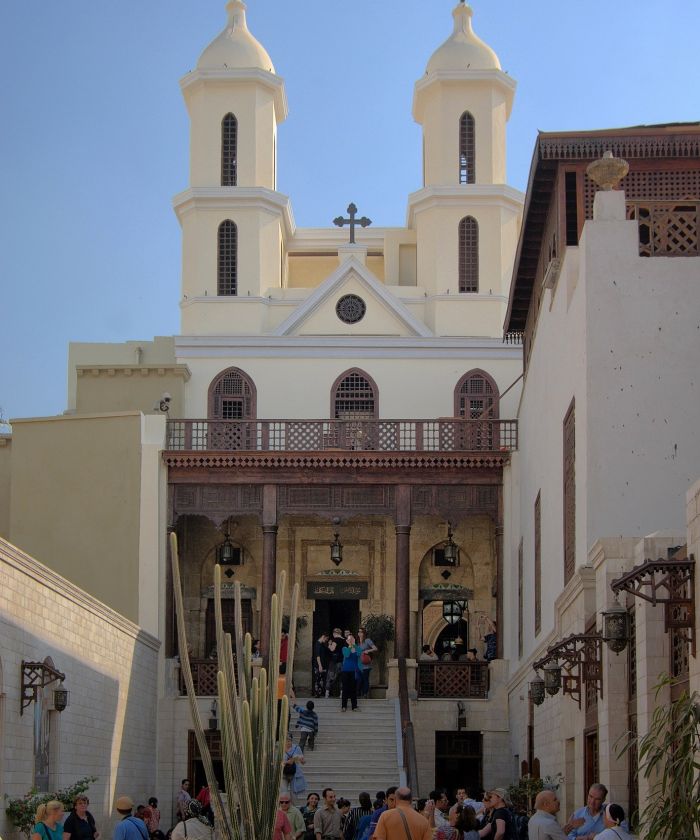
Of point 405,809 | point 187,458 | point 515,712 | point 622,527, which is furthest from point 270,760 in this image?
point 187,458

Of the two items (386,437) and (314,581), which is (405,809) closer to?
(386,437)

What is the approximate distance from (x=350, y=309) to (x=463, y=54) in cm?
675

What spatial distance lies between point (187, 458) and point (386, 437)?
3.75 meters

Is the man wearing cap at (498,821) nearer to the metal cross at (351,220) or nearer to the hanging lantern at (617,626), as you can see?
the hanging lantern at (617,626)

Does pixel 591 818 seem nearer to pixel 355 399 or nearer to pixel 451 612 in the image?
pixel 451 612

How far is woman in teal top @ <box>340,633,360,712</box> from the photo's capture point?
28.9 m

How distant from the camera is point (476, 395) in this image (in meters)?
35.0

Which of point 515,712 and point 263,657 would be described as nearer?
point 515,712

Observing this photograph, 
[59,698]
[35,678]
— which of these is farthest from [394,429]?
[35,678]

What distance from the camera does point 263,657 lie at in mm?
29609

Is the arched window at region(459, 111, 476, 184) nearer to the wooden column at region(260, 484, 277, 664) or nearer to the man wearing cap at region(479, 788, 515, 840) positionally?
the wooden column at region(260, 484, 277, 664)

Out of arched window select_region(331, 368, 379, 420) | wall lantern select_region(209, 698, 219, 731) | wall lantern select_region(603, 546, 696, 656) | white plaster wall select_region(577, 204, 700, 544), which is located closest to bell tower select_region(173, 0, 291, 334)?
arched window select_region(331, 368, 379, 420)

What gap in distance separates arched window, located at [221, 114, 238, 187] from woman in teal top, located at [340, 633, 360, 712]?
12938 mm

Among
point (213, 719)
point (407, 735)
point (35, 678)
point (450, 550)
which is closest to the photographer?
point (35, 678)
